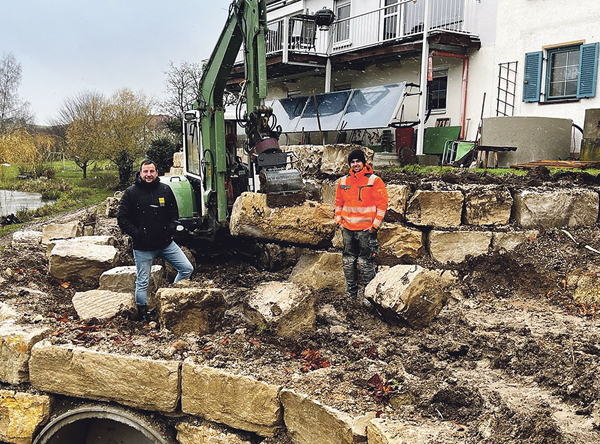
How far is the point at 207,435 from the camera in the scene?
449 centimetres

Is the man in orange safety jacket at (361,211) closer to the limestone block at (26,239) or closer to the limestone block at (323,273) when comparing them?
the limestone block at (323,273)

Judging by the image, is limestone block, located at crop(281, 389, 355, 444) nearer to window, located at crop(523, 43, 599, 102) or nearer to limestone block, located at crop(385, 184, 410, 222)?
limestone block, located at crop(385, 184, 410, 222)

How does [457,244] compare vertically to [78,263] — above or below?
above

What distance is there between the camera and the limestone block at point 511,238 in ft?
22.3

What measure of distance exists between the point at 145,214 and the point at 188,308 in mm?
1076

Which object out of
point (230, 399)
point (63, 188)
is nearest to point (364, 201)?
point (230, 399)

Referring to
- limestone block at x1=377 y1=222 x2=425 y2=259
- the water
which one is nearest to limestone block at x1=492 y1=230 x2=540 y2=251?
limestone block at x1=377 y1=222 x2=425 y2=259

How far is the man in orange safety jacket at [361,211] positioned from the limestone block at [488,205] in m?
1.68

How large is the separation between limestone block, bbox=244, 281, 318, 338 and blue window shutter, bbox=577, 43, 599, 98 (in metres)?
7.90

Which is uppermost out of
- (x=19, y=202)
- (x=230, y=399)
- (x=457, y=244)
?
(x=457, y=244)

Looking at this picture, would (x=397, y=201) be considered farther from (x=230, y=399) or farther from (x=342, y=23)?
(x=342, y=23)

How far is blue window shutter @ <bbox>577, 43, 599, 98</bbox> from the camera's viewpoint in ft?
33.7

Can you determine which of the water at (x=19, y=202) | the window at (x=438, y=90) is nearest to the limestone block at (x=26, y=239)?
the water at (x=19, y=202)

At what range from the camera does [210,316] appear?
17.4 ft
